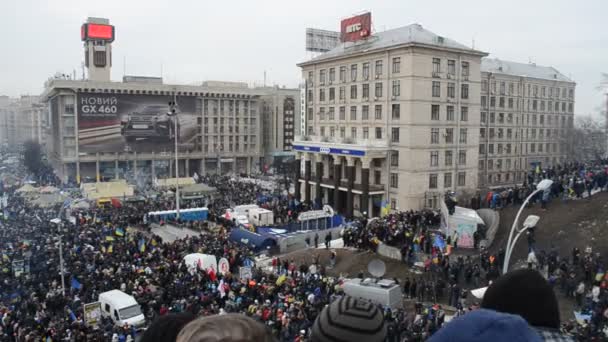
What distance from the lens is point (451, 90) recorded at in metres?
48.2

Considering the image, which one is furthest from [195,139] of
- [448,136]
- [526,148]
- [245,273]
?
[245,273]

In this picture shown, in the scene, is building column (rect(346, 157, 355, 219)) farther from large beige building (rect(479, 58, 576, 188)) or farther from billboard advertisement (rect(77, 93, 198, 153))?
billboard advertisement (rect(77, 93, 198, 153))

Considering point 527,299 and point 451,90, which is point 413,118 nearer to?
point 451,90

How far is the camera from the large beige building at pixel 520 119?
65250mm

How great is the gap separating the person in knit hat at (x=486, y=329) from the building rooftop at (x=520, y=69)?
224 feet

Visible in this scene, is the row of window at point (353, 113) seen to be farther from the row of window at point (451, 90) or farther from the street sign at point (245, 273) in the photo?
the street sign at point (245, 273)

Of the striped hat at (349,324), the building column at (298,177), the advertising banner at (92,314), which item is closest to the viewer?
the striped hat at (349,324)

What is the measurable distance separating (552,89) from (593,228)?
170 feet

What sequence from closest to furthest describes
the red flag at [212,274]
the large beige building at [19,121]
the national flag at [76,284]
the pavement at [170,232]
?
the national flag at [76,284], the red flag at [212,274], the pavement at [170,232], the large beige building at [19,121]

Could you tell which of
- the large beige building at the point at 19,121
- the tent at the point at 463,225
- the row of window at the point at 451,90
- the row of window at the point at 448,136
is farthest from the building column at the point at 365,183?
the large beige building at the point at 19,121

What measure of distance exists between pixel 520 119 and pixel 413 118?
100.0 ft

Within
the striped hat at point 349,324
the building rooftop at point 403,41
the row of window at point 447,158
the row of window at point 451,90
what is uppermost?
the building rooftop at point 403,41

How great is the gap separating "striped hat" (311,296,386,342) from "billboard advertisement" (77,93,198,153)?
83647mm

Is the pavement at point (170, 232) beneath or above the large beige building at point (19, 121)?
beneath
